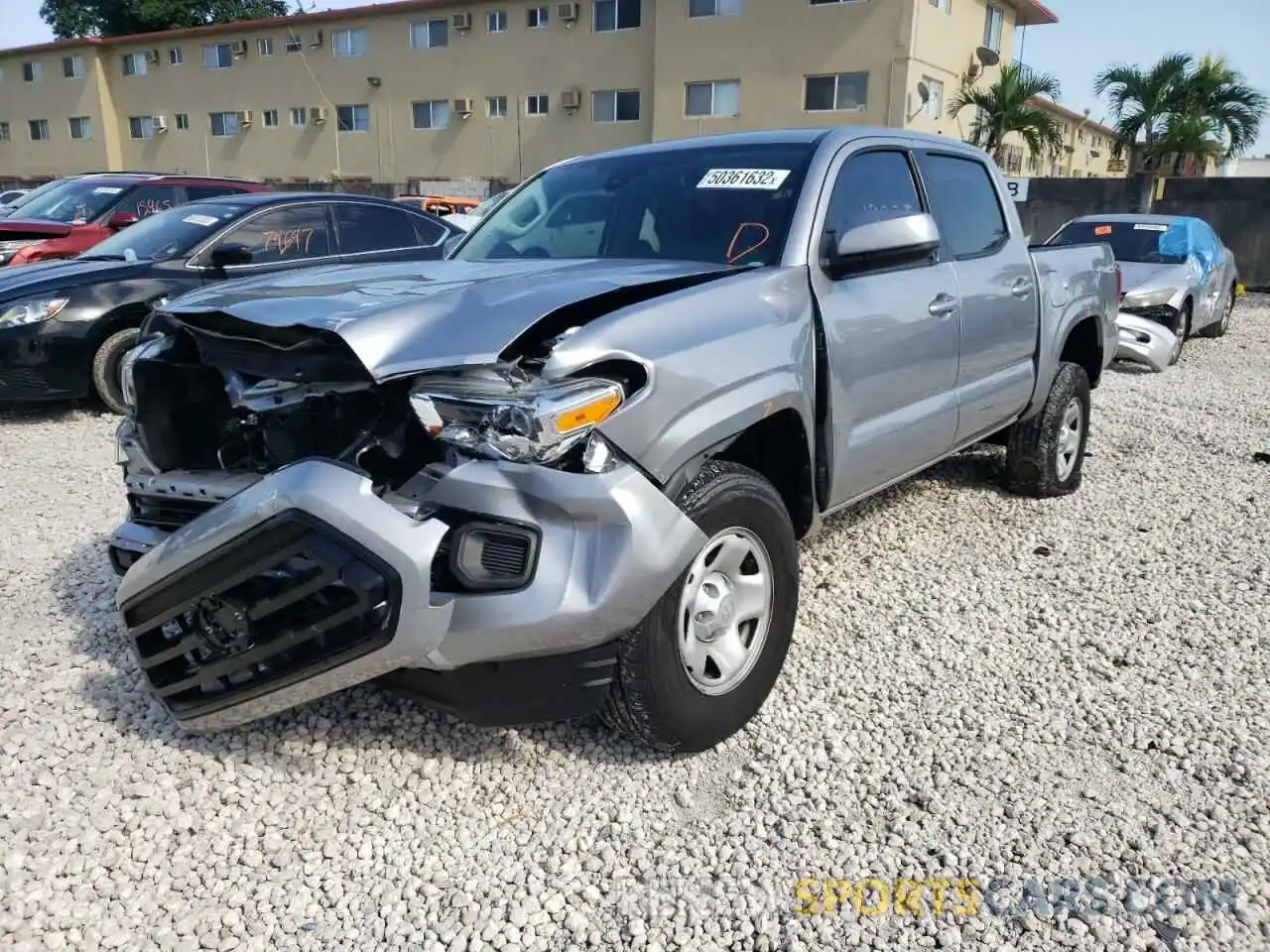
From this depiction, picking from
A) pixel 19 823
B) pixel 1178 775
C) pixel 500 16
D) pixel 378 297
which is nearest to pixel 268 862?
pixel 19 823

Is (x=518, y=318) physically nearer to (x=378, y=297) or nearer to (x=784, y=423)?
(x=378, y=297)

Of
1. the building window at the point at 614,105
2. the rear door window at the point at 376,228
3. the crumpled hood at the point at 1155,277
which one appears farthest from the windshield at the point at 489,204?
the building window at the point at 614,105

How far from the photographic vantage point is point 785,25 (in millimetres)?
25375

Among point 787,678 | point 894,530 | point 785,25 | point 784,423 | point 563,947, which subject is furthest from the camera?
point 785,25

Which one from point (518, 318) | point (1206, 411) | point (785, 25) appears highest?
point (785, 25)

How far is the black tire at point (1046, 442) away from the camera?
519 cm

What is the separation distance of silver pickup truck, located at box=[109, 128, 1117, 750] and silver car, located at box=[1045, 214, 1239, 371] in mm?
7585

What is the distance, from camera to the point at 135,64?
123 ft

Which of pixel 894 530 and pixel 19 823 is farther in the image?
pixel 894 530

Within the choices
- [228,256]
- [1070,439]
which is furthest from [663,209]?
[228,256]

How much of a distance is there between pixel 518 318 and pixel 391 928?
4.90ft

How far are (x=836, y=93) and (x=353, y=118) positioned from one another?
17.2 meters

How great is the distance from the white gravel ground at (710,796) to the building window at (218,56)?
3683 centimetres

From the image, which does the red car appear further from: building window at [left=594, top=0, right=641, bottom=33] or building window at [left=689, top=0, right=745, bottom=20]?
building window at [left=594, top=0, right=641, bottom=33]
